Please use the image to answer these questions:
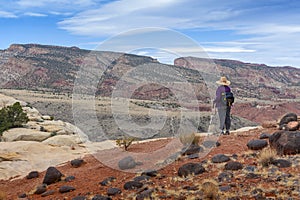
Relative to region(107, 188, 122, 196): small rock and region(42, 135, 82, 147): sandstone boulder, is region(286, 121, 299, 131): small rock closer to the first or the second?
region(107, 188, 122, 196): small rock

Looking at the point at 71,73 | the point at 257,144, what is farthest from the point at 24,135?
the point at 71,73

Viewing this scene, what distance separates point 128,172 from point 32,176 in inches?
165

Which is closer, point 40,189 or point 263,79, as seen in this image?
point 40,189

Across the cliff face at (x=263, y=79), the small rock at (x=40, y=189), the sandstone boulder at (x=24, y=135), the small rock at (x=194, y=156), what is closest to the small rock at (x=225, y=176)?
the small rock at (x=194, y=156)

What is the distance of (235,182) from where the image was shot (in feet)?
26.7

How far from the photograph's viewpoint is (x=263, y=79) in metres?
131

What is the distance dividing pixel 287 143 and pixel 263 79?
127 metres

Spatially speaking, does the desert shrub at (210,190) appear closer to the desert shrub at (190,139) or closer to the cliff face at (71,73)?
the desert shrub at (190,139)

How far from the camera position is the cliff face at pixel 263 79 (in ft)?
330

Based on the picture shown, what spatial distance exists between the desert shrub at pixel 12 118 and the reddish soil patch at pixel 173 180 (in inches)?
437

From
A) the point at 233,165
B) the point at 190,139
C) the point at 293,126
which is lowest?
the point at 233,165

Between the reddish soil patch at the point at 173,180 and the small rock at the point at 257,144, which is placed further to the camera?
the small rock at the point at 257,144

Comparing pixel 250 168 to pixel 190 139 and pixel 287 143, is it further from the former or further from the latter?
pixel 190 139

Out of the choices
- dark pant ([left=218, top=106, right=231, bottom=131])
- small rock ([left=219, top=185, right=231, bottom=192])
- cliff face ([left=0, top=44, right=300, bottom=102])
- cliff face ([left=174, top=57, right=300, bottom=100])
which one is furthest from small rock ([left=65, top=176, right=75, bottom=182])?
cliff face ([left=174, top=57, right=300, bottom=100])
